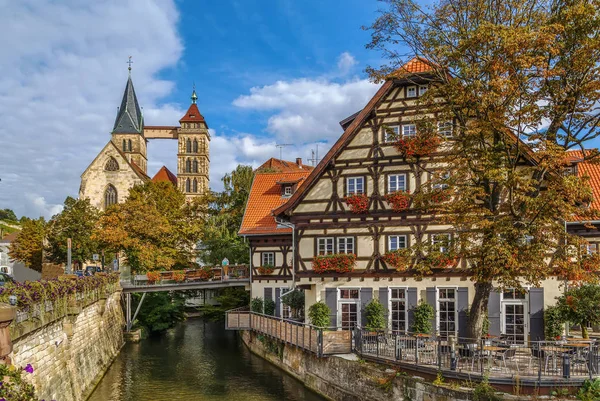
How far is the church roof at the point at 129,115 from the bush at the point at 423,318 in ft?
232

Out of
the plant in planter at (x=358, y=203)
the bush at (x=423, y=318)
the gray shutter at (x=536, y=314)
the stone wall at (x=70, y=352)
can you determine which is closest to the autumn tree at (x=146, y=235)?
the stone wall at (x=70, y=352)

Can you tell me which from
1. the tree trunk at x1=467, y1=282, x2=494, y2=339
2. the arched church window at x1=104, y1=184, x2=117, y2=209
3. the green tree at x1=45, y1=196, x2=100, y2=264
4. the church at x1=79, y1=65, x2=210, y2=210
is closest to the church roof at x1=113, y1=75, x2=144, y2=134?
the church at x1=79, y1=65, x2=210, y2=210

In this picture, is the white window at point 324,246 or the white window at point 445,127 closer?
the white window at point 445,127

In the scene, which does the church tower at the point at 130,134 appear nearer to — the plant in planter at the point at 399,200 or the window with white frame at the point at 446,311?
the plant in planter at the point at 399,200

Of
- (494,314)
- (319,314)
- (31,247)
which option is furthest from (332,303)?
(31,247)

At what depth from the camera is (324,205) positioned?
21.0 metres

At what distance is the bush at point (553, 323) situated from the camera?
17.6 metres

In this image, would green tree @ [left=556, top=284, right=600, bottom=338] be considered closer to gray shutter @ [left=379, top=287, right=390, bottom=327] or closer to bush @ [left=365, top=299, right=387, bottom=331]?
gray shutter @ [left=379, top=287, right=390, bottom=327]

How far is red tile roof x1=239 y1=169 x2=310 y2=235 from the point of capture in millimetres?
26656

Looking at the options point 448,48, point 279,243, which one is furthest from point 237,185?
point 448,48

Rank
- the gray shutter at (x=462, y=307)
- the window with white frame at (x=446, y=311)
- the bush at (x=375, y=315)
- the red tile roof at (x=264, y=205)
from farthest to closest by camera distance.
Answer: the red tile roof at (x=264, y=205) < the bush at (x=375, y=315) < the window with white frame at (x=446, y=311) < the gray shutter at (x=462, y=307)

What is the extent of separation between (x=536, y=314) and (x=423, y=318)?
3.80 meters

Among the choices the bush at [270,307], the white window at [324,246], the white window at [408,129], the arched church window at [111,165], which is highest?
the arched church window at [111,165]

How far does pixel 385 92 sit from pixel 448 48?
620 centimetres
